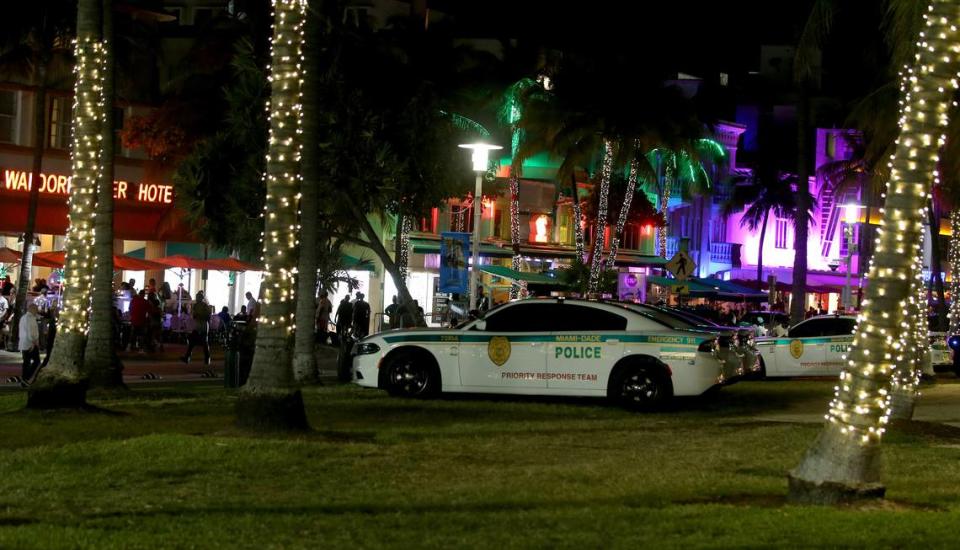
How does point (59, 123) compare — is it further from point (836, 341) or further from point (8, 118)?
point (836, 341)

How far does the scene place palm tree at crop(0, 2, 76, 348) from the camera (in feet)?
113

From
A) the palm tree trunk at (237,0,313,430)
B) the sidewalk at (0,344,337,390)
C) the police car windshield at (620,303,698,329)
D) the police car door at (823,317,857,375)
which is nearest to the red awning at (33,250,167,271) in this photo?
the sidewalk at (0,344,337,390)

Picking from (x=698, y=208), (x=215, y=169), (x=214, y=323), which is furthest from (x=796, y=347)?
(x=698, y=208)

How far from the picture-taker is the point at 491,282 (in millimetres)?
50000

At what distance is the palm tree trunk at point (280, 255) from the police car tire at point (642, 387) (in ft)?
20.1

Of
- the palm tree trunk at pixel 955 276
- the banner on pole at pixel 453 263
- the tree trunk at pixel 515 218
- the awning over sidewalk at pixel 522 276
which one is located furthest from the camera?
the tree trunk at pixel 515 218

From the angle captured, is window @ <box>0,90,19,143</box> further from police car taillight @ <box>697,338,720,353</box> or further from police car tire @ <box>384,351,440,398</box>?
police car taillight @ <box>697,338,720,353</box>

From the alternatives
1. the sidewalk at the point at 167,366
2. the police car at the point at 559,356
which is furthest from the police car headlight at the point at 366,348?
the sidewalk at the point at 167,366

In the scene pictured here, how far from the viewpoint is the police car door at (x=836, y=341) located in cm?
2714

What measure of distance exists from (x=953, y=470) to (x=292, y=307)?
6.94 metres

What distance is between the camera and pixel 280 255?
1420 cm

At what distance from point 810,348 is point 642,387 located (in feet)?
30.4

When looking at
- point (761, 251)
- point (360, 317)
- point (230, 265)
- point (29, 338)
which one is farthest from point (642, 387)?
point (761, 251)

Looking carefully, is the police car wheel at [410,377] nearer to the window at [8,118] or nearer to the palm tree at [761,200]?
the window at [8,118]
